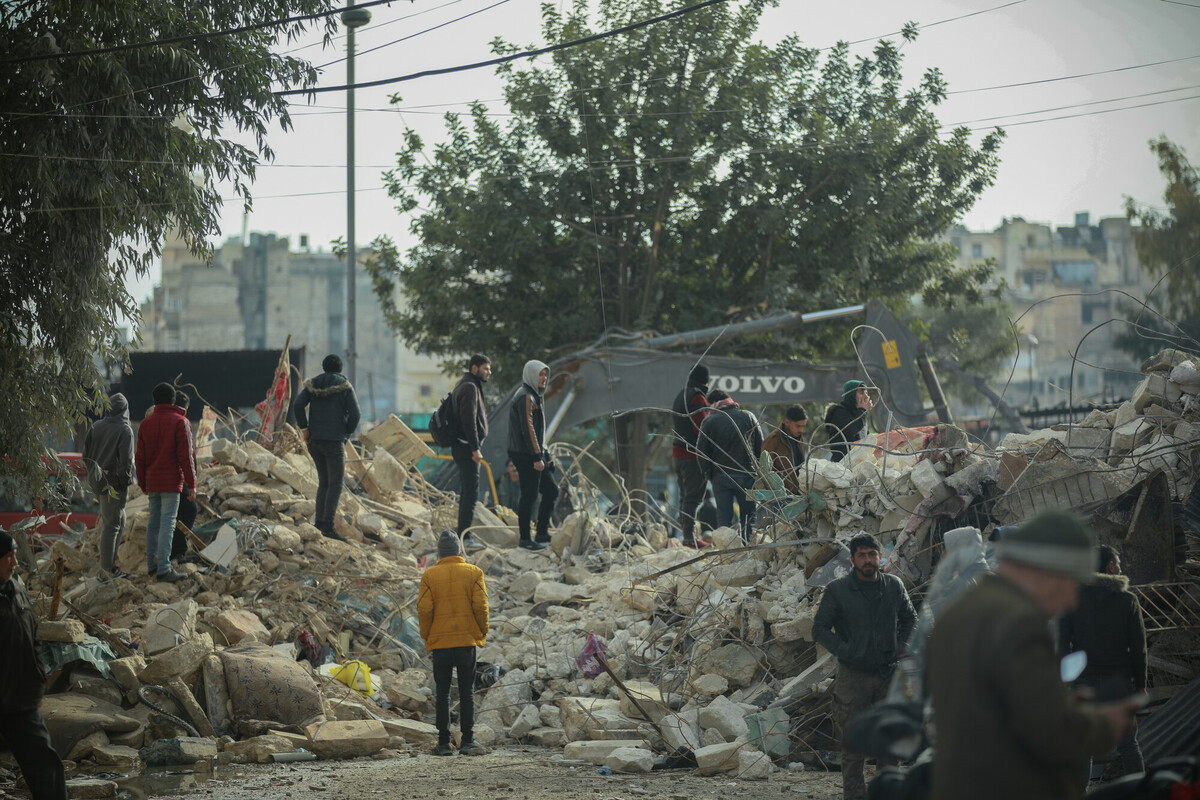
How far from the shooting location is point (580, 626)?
987 centimetres

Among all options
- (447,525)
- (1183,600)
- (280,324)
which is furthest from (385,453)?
(280,324)

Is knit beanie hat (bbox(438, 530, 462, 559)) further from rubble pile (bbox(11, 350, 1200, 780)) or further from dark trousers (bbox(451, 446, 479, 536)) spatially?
dark trousers (bbox(451, 446, 479, 536))

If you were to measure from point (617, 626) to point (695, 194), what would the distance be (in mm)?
12196

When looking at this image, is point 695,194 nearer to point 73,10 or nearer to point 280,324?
point 73,10

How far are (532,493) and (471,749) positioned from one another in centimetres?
410

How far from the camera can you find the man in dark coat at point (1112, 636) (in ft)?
18.3

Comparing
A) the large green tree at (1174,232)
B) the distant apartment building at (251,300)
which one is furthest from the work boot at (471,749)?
the distant apartment building at (251,300)

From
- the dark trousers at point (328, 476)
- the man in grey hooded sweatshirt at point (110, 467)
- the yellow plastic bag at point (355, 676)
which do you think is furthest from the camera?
the dark trousers at point (328, 476)

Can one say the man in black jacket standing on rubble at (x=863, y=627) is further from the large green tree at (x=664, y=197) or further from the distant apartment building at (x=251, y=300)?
the distant apartment building at (x=251, y=300)

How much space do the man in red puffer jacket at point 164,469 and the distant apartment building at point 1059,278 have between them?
53405 millimetres

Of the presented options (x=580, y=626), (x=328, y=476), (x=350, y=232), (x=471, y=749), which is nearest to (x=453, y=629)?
(x=471, y=749)

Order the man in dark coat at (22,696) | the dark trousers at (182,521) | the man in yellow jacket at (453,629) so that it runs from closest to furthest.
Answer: the man in dark coat at (22,696)
the man in yellow jacket at (453,629)
the dark trousers at (182,521)

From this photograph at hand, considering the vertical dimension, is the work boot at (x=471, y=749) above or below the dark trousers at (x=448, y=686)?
below

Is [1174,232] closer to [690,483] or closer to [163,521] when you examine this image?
[690,483]
